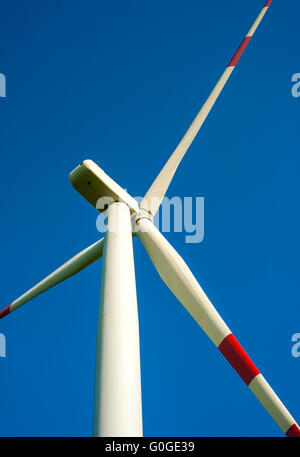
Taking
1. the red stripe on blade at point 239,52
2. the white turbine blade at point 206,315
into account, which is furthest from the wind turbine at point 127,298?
the red stripe on blade at point 239,52

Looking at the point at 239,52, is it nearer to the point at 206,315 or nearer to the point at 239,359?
the point at 206,315

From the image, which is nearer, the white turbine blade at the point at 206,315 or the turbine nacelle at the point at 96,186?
the white turbine blade at the point at 206,315

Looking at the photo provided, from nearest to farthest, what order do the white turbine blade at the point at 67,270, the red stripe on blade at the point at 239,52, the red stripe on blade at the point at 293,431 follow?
the red stripe on blade at the point at 293,431, the white turbine blade at the point at 67,270, the red stripe on blade at the point at 239,52

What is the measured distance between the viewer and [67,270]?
12.9m

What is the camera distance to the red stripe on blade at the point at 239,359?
8977 millimetres

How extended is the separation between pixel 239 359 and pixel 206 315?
1.09 metres

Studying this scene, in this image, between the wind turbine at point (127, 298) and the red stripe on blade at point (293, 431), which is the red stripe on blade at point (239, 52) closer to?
the wind turbine at point (127, 298)

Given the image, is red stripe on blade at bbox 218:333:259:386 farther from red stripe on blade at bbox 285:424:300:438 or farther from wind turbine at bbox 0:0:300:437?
red stripe on blade at bbox 285:424:300:438

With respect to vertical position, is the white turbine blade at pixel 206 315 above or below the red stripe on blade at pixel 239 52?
below

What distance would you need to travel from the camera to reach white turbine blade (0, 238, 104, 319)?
1231 cm
